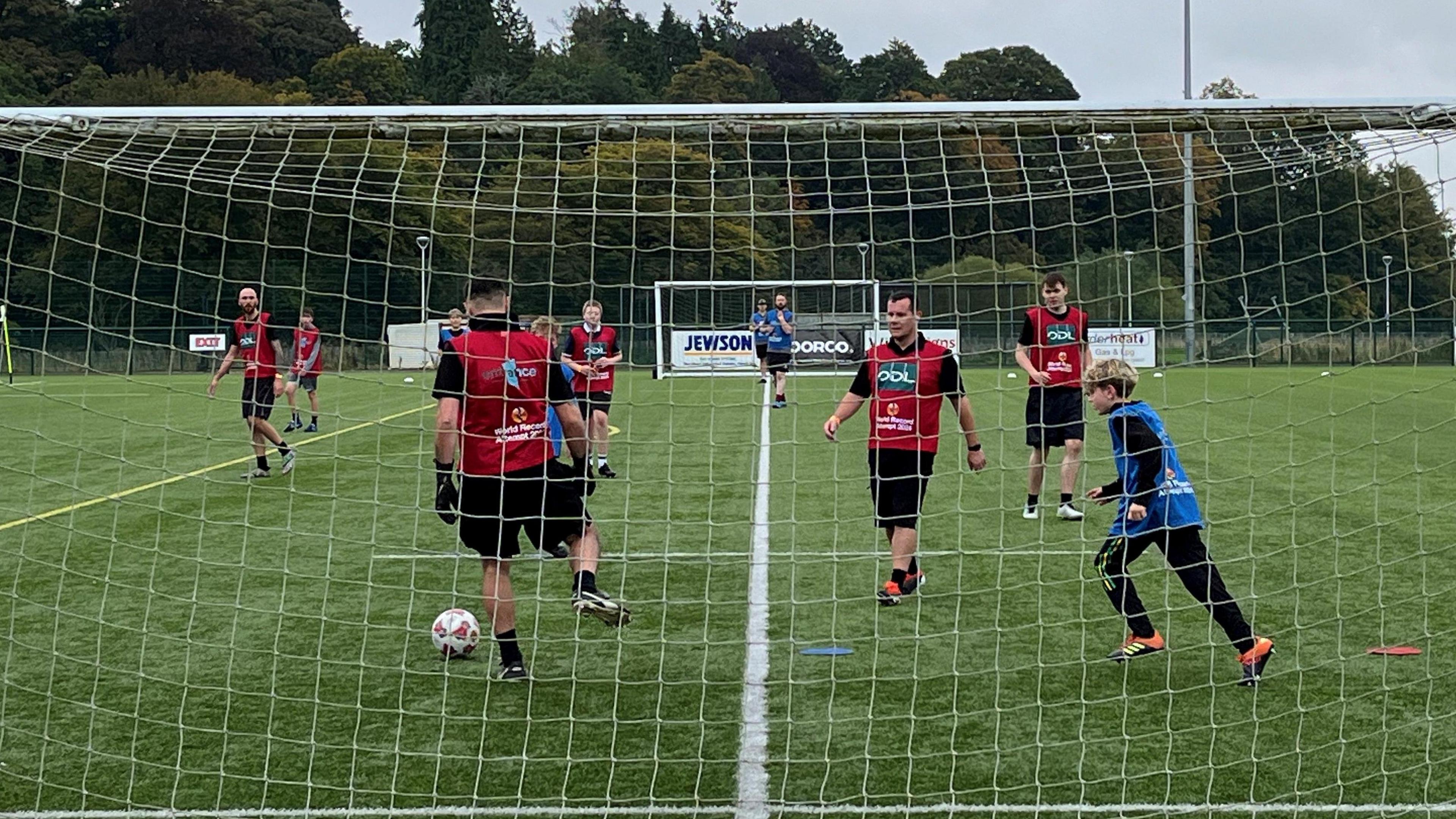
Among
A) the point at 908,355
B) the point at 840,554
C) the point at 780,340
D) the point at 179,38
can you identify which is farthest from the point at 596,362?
the point at 179,38

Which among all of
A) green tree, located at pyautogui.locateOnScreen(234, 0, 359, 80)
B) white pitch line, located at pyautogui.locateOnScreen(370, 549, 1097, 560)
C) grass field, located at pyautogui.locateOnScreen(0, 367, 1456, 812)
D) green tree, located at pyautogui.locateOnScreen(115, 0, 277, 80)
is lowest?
grass field, located at pyautogui.locateOnScreen(0, 367, 1456, 812)

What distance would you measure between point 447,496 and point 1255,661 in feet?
11.4

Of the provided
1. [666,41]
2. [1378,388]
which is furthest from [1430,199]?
[666,41]

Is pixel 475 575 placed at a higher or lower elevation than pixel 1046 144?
lower

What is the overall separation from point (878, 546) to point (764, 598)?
1.89 metres

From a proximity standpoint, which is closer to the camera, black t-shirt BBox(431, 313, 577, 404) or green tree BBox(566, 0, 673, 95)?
black t-shirt BBox(431, 313, 577, 404)

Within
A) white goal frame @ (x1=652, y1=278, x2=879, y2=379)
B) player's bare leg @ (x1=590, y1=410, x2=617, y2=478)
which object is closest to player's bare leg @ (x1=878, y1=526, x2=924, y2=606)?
white goal frame @ (x1=652, y1=278, x2=879, y2=379)

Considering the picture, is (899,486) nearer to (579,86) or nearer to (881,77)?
(579,86)

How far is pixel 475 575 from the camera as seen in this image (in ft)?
28.4

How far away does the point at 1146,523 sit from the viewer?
6180 mm

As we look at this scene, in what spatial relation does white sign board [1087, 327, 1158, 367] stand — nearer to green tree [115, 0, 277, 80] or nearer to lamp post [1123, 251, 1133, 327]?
lamp post [1123, 251, 1133, 327]

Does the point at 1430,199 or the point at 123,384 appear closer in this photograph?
the point at 1430,199

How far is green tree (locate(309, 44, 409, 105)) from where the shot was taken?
56.7m

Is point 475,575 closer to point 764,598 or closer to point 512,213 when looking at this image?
point 764,598
